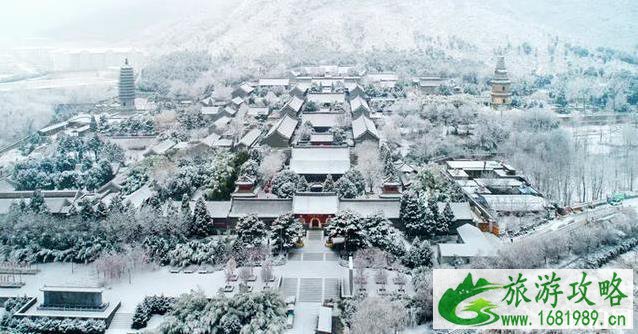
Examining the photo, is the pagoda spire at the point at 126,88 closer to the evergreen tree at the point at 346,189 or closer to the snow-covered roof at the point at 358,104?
the snow-covered roof at the point at 358,104

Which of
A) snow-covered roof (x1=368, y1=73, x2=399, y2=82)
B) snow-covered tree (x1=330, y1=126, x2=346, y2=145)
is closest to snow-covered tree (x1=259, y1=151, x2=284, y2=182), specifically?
snow-covered tree (x1=330, y1=126, x2=346, y2=145)

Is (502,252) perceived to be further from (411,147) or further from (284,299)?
(411,147)

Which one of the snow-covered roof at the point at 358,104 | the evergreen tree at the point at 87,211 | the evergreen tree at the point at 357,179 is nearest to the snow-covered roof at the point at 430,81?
the snow-covered roof at the point at 358,104

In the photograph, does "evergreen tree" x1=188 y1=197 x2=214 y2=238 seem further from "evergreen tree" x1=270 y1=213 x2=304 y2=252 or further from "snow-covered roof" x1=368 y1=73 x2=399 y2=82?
"snow-covered roof" x1=368 y1=73 x2=399 y2=82

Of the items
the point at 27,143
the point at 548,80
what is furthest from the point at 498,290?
the point at 548,80

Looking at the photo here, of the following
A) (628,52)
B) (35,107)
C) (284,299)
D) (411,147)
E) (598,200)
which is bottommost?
(284,299)
